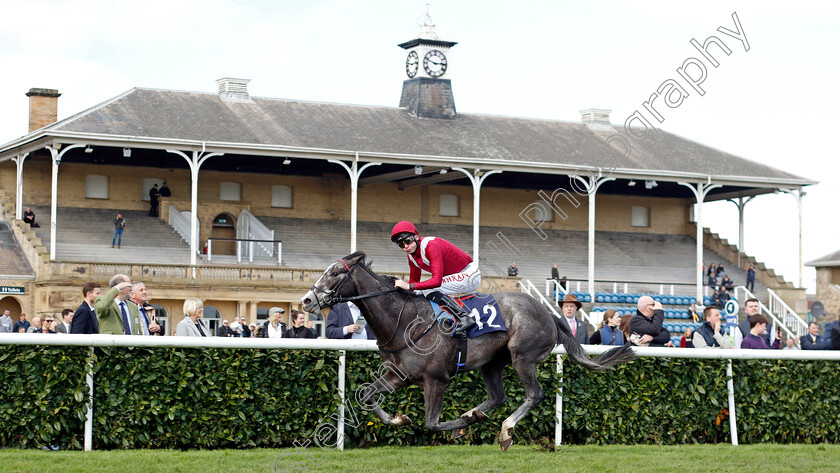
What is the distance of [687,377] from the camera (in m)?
11.3

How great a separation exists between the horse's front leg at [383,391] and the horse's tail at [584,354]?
1474 millimetres

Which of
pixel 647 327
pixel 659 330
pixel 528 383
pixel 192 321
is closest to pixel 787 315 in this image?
pixel 659 330

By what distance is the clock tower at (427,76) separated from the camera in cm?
3769

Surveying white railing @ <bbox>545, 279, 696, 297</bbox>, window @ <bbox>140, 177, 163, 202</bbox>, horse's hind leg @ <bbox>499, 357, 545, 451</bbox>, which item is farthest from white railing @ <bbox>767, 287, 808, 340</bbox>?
horse's hind leg @ <bbox>499, 357, 545, 451</bbox>

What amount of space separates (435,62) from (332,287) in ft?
105

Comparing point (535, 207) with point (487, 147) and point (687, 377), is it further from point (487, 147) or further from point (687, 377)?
point (687, 377)

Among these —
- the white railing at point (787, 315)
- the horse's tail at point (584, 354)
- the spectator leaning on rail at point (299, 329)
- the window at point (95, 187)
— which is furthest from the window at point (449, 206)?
the horse's tail at point (584, 354)

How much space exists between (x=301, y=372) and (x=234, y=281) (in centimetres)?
1875

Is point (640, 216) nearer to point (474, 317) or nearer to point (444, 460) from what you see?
point (444, 460)

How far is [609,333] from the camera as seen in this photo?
492 inches

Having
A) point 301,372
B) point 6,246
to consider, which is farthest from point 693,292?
point 301,372

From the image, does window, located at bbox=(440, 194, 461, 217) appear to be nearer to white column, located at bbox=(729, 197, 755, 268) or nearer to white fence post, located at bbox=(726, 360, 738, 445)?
white column, located at bbox=(729, 197, 755, 268)

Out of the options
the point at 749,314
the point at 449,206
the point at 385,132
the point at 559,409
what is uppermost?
the point at 385,132

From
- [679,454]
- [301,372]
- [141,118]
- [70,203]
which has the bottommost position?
[679,454]
